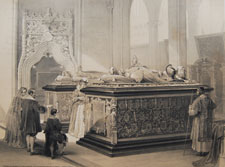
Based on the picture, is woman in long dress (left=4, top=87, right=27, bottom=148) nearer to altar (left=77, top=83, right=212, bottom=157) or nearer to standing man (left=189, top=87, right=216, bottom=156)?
altar (left=77, top=83, right=212, bottom=157)

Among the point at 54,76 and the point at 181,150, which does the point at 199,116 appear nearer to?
the point at 181,150

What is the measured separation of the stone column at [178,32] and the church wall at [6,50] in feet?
6.86

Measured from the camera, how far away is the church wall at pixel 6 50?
470cm

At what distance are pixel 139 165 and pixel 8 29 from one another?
2.44 m

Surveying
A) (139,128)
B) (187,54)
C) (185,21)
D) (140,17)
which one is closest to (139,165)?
(139,128)

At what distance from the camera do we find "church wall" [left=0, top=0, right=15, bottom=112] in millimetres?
4698

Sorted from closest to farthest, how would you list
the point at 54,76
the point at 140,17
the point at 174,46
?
the point at 174,46 < the point at 54,76 < the point at 140,17

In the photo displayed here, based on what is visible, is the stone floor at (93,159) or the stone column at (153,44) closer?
the stone floor at (93,159)

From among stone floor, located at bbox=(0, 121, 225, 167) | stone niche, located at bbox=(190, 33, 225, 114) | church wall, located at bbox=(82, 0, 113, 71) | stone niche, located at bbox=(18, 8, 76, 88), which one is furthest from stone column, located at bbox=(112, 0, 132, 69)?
stone niche, located at bbox=(190, 33, 225, 114)

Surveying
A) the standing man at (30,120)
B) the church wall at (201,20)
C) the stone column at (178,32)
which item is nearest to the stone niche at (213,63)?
the church wall at (201,20)

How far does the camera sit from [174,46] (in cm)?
422

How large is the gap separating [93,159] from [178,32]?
1.79 metres

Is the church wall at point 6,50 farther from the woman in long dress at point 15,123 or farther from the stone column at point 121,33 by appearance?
the stone column at point 121,33

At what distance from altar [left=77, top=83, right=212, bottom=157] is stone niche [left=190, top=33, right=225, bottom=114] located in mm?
751
